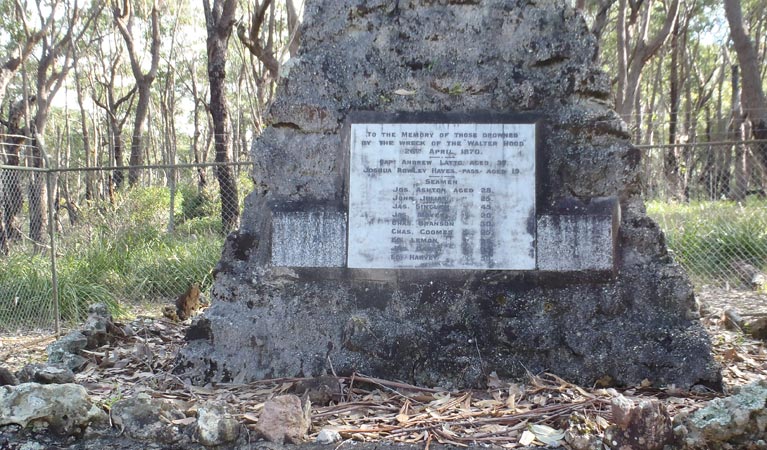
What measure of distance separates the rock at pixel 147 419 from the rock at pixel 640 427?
202 cm

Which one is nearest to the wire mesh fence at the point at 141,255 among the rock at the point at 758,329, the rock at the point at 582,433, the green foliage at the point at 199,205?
the rock at the point at 758,329

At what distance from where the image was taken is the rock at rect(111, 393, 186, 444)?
325 cm

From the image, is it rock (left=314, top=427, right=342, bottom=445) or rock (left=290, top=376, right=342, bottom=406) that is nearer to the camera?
rock (left=314, top=427, right=342, bottom=445)

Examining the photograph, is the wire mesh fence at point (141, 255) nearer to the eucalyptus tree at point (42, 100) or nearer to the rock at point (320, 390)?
the eucalyptus tree at point (42, 100)

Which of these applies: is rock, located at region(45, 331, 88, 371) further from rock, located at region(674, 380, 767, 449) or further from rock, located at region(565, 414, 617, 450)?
rock, located at region(674, 380, 767, 449)

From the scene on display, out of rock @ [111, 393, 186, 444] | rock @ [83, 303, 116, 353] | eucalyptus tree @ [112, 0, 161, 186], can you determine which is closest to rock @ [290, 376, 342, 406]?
rock @ [111, 393, 186, 444]

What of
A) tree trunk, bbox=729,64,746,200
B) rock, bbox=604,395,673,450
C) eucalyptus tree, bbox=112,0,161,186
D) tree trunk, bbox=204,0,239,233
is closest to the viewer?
rock, bbox=604,395,673,450

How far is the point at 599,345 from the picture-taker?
3.91m

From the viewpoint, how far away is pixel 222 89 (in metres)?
12.3

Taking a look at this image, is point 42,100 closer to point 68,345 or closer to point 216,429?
point 68,345

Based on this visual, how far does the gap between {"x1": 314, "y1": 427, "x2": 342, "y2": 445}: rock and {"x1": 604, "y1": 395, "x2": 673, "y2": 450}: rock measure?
1237 mm

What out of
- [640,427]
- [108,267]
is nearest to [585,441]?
[640,427]

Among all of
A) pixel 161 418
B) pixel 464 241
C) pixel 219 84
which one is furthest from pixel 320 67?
pixel 219 84

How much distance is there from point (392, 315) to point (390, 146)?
3.32 feet
